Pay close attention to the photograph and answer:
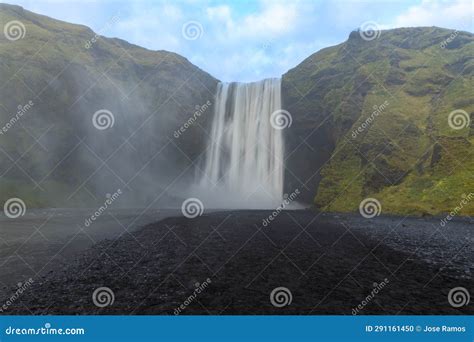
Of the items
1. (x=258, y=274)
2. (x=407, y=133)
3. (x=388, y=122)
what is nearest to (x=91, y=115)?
(x=388, y=122)

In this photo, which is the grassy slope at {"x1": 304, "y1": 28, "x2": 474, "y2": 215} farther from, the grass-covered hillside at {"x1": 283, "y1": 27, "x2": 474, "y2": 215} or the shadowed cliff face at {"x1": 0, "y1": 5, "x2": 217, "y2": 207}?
the shadowed cliff face at {"x1": 0, "y1": 5, "x2": 217, "y2": 207}

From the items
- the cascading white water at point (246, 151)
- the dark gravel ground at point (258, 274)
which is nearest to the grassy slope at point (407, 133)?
the cascading white water at point (246, 151)

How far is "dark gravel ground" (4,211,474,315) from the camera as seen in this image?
12.4 meters

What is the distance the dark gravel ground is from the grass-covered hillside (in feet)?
80.0

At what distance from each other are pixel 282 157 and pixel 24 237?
54679 millimetres

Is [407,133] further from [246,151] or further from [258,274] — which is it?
[258,274]

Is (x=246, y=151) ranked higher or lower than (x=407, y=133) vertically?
lower

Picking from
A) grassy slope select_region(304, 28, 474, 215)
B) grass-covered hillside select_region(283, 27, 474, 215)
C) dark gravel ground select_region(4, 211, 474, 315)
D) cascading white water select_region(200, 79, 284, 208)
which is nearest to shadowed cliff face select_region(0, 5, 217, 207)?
cascading white water select_region(200, 79, 284, 208)

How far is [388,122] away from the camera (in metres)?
62.6

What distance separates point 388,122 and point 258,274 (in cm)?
5473

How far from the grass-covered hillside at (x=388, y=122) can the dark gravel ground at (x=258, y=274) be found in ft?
80.0

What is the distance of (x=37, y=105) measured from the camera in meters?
65.1
